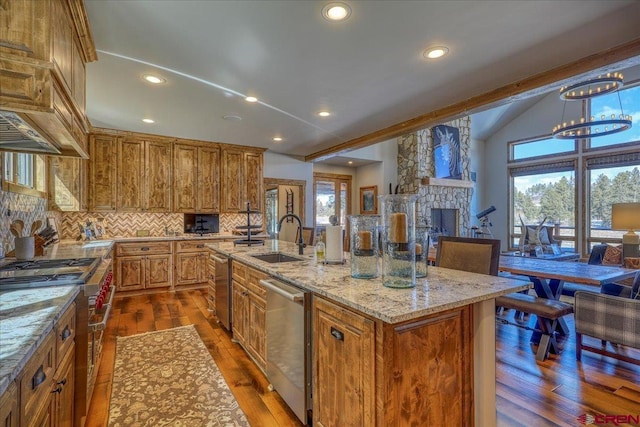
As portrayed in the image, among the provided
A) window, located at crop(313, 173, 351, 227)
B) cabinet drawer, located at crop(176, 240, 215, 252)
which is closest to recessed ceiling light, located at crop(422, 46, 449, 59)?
cabinet drawer, located at crop(176, 240, 215, 252)

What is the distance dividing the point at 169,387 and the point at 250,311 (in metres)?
0.79

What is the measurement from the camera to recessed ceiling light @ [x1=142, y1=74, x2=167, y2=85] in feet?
9.95

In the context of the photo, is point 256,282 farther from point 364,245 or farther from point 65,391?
point 65,391

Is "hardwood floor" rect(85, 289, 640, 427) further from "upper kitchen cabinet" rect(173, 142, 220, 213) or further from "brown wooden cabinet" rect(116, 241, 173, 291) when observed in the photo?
"upper kitchen cabinet" rect(173, 142, 220, 213)

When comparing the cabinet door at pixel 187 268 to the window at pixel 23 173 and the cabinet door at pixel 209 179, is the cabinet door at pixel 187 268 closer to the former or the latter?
the cabinet door at pixel 209 179

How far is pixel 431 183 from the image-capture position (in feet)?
26.5

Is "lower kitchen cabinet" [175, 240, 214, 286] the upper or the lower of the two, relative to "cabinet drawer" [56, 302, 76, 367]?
lower

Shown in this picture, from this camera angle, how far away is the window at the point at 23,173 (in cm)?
252

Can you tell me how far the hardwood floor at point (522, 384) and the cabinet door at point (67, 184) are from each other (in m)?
2.02

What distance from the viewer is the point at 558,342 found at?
124 inches

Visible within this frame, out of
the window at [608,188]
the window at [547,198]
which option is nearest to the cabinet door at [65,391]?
the window at [547,198]

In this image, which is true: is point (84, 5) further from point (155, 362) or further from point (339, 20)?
point (155, 362)

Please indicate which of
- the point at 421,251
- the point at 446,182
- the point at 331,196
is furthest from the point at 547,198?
the point at 421,251

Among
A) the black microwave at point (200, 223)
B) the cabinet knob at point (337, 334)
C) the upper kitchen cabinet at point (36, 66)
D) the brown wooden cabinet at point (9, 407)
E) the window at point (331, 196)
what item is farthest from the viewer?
the window at point (331, 196)
